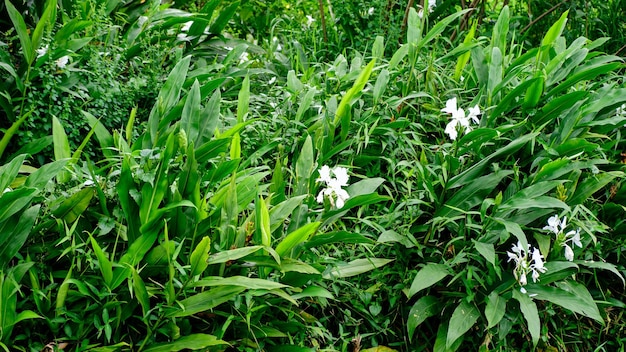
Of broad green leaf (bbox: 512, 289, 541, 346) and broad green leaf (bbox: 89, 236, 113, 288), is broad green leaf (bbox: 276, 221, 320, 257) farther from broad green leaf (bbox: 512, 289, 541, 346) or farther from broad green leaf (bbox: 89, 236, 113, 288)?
broad green leaf (bbox: 512, 289, 541, 346)

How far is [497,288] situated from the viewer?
304 cm

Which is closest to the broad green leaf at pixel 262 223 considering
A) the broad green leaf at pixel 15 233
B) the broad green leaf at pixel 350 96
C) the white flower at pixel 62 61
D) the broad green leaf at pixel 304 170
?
the broad green leaf at pixel 304 170

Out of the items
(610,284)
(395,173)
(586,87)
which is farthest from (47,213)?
(586,87)

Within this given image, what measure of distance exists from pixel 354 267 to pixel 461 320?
458 millimetres

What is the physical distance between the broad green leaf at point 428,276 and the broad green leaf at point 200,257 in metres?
0.85

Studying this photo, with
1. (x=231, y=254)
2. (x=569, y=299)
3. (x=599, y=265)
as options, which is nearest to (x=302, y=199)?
(x=231, y=254)

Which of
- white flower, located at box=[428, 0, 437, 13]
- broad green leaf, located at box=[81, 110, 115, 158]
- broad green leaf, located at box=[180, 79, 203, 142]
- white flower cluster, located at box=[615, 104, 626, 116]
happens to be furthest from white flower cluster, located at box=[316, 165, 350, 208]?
white flower, located at box=[428, 0, 437, 13]

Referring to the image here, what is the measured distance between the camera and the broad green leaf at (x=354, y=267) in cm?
293

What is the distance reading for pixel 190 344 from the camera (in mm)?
2541

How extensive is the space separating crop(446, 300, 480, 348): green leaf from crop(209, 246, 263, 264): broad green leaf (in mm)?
857

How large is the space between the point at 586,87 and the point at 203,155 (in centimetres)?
213

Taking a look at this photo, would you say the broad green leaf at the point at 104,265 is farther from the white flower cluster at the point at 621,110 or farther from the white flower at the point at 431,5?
the white flower at the point at 431,5

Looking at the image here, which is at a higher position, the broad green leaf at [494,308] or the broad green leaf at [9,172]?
the broad green leaf at [9,172]

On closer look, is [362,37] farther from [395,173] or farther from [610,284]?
[610,284]
